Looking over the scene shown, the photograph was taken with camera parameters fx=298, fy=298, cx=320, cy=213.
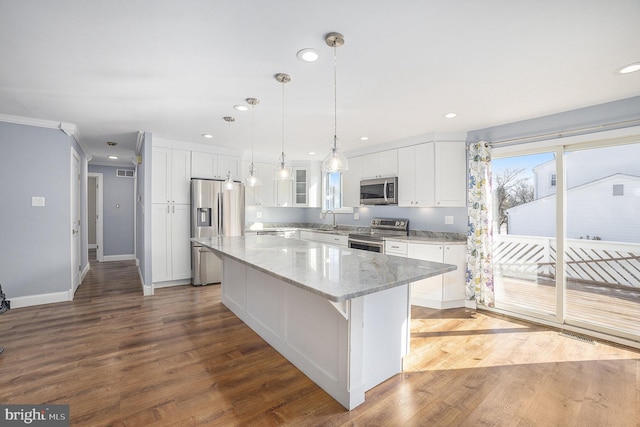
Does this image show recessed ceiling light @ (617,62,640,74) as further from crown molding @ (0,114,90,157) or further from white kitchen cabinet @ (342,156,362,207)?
crown molding @ (0,114,90,157)

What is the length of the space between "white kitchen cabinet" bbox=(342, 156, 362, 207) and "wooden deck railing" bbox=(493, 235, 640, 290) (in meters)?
2.28

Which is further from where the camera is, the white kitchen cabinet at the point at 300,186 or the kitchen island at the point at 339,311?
the white kitchen cabinet at the point at 300,186

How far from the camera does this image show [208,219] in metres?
4.96

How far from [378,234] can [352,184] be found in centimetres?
111

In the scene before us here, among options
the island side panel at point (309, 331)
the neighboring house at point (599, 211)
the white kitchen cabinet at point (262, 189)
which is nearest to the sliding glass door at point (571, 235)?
the neighboring house at point (599, 211)

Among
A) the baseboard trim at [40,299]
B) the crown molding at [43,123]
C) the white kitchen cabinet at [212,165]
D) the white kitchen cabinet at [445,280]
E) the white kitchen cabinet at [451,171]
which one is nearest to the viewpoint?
the crown molding at [43,123]

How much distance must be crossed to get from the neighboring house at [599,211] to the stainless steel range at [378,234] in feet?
5.68

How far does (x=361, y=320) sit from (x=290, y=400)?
2.38ft

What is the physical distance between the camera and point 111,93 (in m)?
2.84

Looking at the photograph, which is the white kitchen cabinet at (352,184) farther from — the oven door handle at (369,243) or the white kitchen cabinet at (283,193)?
the white kitchen cabinet at (283,193)

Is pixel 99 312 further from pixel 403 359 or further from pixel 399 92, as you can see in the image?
pixel 399 92

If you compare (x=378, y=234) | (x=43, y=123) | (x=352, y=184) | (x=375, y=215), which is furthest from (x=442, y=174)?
(x=43, y=123)

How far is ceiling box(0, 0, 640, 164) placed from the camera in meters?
1.66

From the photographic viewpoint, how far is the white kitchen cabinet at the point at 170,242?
4602 millimetres
